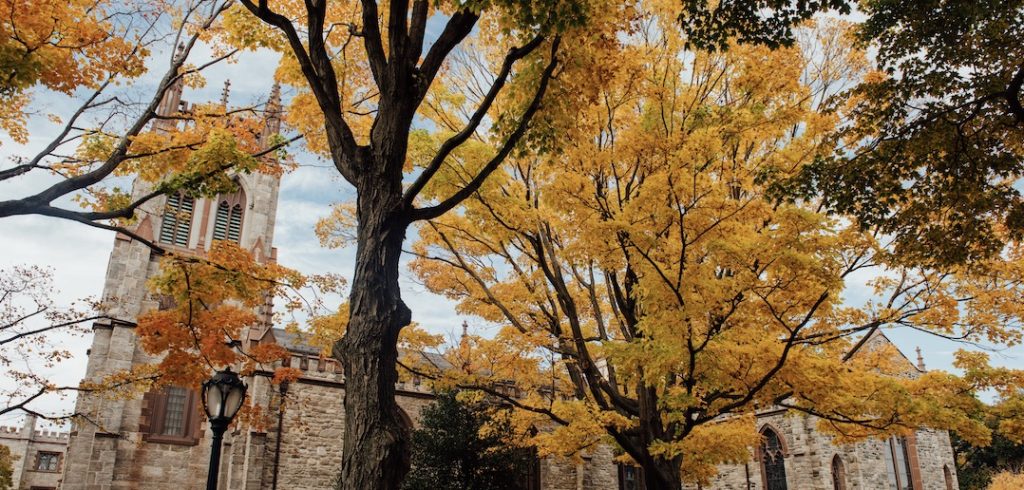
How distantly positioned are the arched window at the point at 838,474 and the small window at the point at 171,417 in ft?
71.5

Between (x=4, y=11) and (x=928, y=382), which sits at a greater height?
(x=4, y=11)

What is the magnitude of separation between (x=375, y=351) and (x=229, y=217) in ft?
70.4

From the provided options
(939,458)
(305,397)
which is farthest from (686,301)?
(939,458)

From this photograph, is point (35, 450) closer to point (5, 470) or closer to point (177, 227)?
point (5, 470)

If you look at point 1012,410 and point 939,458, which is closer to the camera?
point 1012,410

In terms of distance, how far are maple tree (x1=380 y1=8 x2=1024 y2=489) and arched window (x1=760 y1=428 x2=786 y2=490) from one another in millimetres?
15174

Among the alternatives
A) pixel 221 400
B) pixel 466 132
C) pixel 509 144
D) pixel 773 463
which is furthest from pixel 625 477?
pixel 466 132

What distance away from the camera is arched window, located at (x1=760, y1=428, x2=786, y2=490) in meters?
24.8

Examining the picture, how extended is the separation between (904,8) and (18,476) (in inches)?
2658

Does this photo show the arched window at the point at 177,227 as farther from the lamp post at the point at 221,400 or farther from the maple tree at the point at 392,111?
the maple tree at the point at 392,111

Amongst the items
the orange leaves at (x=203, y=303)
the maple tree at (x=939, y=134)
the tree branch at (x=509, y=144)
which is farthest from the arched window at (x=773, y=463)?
the tree branch at (x=509, y=144)

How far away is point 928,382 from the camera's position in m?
10.1

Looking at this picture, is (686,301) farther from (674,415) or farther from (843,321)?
(843,321)

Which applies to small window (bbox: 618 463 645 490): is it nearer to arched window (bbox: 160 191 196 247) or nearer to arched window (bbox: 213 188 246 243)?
arched window (bbox: 213 188 246 243)
